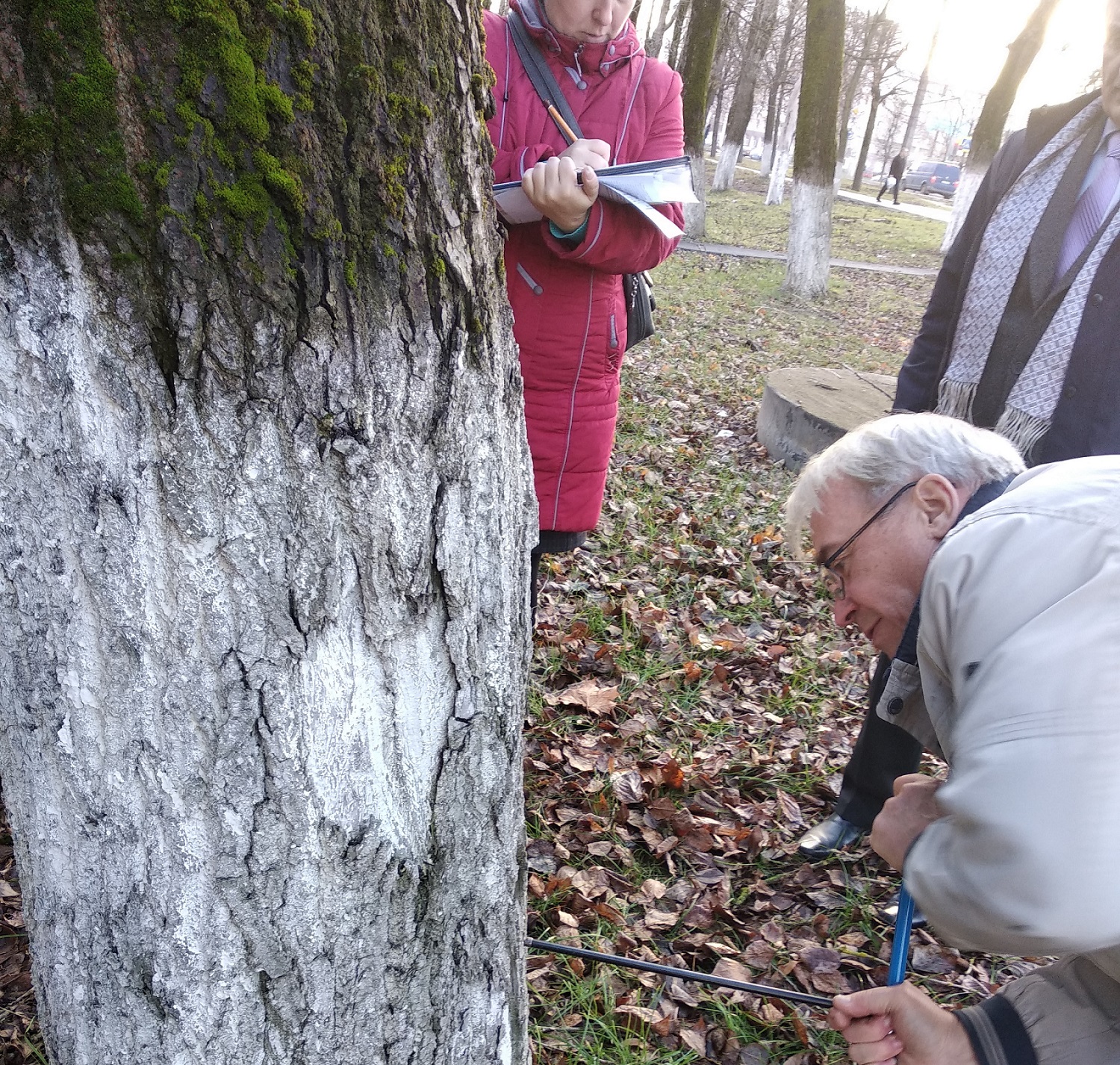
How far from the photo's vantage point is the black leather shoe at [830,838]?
2.58 metres

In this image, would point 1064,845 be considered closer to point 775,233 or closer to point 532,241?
point 532,241

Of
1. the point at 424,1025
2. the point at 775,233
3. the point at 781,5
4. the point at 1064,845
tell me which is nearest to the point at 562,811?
the point at 424,1025

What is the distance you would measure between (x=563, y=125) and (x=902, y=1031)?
197cm

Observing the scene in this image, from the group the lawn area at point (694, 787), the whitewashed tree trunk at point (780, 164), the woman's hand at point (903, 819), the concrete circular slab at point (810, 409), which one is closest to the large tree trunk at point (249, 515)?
the woman's hand at point (903, 819)

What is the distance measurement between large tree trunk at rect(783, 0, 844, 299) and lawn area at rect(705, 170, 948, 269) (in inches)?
222

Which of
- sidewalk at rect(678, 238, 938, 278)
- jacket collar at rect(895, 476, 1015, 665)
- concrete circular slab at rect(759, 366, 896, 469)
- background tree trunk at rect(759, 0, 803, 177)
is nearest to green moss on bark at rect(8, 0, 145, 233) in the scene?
jacket collar at rect(895, 476, 1015, 665)

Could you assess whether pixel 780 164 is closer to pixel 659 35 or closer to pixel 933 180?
pixel 659 35

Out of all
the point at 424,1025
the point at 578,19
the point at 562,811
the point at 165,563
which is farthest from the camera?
the point at 562,811

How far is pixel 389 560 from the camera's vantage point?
1.11 m

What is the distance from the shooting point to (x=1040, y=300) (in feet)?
7.19

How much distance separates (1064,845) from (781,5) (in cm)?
3806

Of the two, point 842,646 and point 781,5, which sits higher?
point 781,5

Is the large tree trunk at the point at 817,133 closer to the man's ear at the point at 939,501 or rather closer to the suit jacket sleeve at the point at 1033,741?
the man's ear at the point at 939,501

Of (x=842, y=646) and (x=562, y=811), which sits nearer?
(x=562, y=811)
